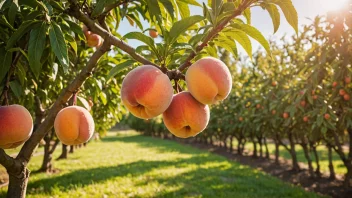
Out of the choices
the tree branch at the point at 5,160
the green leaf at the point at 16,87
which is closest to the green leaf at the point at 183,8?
the green leaf at the point at 16,87

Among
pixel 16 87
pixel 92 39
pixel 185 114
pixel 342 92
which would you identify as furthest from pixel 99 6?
pixel 342 92

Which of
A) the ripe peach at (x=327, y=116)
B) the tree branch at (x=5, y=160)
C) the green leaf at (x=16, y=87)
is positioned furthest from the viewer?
the ripe peach at (x=327, y=116)

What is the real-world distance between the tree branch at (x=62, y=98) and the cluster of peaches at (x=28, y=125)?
0.63ft

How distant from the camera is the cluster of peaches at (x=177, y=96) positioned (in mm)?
1044

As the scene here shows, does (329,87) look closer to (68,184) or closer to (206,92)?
(206,92)

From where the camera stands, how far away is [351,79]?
168 inches

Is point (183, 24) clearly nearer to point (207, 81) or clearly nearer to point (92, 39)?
point (207, 81)

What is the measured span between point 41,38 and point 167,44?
0.59m

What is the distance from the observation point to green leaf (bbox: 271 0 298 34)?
3.51 ft

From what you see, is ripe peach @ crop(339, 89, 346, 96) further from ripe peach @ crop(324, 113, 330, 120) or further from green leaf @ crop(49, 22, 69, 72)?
green leaf @ crop(49, 22, 69, 72)

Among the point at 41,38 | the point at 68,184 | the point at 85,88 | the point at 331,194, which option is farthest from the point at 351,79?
the point at 68,184

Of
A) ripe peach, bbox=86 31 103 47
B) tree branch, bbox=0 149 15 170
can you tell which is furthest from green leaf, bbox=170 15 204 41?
tree branch, bbox=0 149 15 170

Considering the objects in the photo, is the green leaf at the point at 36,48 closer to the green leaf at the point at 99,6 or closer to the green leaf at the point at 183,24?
the green leaf at the point at 99,6

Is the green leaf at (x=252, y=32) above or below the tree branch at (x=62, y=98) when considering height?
above
